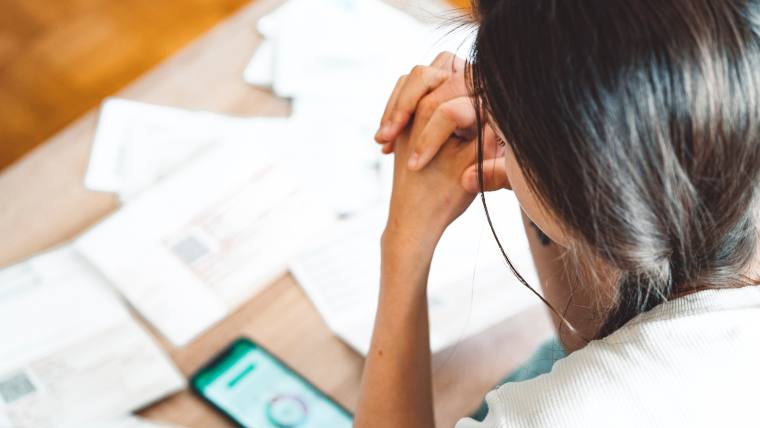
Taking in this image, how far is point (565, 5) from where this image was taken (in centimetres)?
42

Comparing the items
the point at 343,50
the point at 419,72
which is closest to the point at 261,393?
the point at 419,72

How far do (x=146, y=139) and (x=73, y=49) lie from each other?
1.09 meters

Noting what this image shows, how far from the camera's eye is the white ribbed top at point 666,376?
488 millimetres

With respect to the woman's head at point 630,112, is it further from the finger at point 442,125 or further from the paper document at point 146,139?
the paper document at point 146,139

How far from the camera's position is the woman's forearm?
2.30 ft

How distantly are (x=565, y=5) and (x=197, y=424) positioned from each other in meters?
0.53

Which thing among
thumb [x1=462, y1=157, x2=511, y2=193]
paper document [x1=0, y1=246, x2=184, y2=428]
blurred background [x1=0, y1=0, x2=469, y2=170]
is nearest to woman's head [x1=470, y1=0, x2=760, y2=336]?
thumb [x1=462, y1=157, x2=511, y2=193]

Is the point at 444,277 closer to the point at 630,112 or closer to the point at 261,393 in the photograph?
the point at 261,393

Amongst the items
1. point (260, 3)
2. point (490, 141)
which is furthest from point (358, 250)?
point (260, 3)

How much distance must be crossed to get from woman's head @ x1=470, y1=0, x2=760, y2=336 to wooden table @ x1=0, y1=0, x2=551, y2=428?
12.6 inches

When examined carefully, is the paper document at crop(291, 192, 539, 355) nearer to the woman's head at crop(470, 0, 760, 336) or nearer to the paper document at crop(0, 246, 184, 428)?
the paper document at crop(0, 246, 184, 428)

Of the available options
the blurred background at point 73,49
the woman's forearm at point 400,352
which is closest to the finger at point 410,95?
the woman's forearm at point 400,352

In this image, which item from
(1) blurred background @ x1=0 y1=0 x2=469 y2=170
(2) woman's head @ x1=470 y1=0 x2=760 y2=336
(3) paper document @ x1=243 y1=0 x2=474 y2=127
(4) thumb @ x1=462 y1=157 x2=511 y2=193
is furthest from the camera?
(1) blurred background @ x1=0 y1=0 x2=469 y2=170

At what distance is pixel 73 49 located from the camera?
1.84 metres
